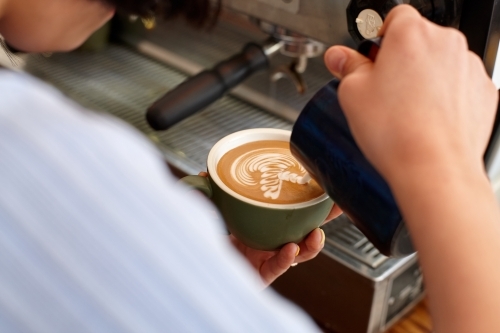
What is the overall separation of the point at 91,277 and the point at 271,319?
7 centimetres

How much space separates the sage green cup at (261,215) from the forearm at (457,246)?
0.44ft

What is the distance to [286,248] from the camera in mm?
473

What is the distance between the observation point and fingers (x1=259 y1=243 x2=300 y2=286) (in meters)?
0.47

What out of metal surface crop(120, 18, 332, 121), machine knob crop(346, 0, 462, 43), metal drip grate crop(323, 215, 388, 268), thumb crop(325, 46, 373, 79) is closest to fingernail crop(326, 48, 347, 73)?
thumb crop(325, 46, 373, 79)

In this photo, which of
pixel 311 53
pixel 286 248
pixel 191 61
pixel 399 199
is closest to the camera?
pixel 399 199

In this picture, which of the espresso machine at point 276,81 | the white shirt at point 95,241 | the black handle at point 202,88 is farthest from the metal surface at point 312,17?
the white shirt at point 95,241

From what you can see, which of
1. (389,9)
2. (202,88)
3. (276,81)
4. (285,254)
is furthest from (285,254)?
(276,81)

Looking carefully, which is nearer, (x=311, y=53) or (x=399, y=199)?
(x=399, y=199)

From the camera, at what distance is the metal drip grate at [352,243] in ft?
2.24

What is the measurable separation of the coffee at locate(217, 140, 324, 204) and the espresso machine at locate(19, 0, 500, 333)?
12 cm

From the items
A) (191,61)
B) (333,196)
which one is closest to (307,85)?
(191,61)

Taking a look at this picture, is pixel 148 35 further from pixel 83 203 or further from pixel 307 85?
pixel 83 203

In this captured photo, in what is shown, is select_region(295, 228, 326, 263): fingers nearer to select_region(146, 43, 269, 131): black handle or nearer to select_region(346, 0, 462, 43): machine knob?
select_region(346, 0, 462, 43): machine knob

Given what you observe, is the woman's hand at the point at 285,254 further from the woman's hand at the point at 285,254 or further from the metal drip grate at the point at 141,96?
the metal drip grate at the point at 141,96
